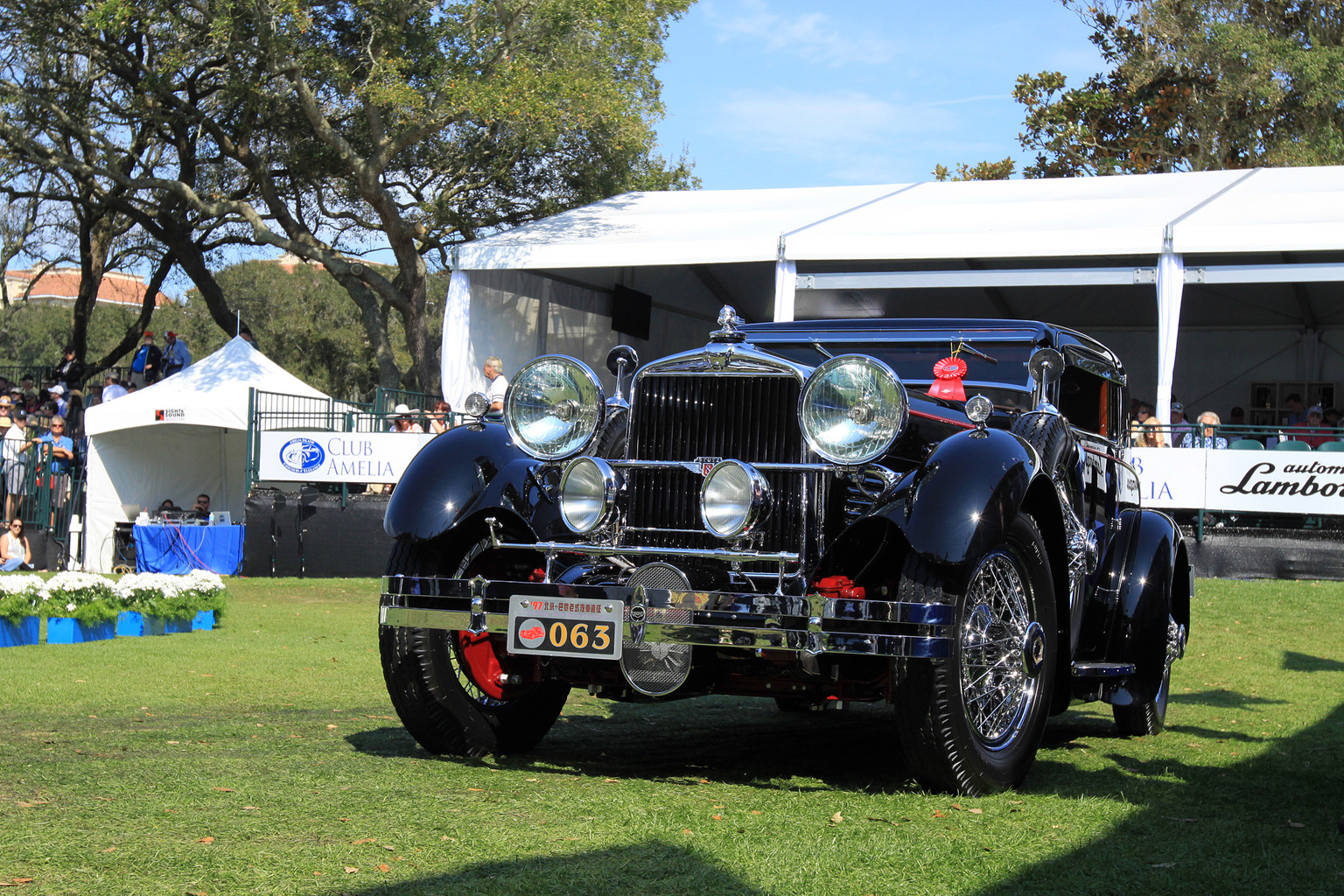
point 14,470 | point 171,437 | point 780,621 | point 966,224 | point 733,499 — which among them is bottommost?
point 780,621

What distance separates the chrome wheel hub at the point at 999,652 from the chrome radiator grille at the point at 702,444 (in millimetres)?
627

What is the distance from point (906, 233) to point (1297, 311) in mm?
8082

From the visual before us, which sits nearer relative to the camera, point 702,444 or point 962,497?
point 962,497

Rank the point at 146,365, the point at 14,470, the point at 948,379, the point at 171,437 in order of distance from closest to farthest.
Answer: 1. the point at 948,379
2. the point at 14,470
3. the point at 171,437
4. the point at 146,365

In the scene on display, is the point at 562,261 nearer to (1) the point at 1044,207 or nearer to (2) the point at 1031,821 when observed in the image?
(1) the point at 1044,207

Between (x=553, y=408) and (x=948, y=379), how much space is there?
168 cm

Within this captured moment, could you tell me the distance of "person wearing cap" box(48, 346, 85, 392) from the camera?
2409cm

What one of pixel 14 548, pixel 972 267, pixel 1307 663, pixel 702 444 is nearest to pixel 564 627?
pixel 702 444

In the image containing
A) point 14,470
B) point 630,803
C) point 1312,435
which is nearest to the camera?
point 630,803

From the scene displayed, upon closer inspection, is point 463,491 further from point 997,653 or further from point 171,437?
point 171,437

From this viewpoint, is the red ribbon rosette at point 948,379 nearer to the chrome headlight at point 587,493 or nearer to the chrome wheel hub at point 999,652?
the chrome wheel hub at point 999,652

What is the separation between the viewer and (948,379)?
17.3 ft

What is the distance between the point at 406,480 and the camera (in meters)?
4.77

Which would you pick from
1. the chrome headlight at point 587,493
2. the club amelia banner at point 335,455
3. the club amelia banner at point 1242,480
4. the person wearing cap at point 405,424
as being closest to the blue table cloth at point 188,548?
the club amelia banner at point 335,455
